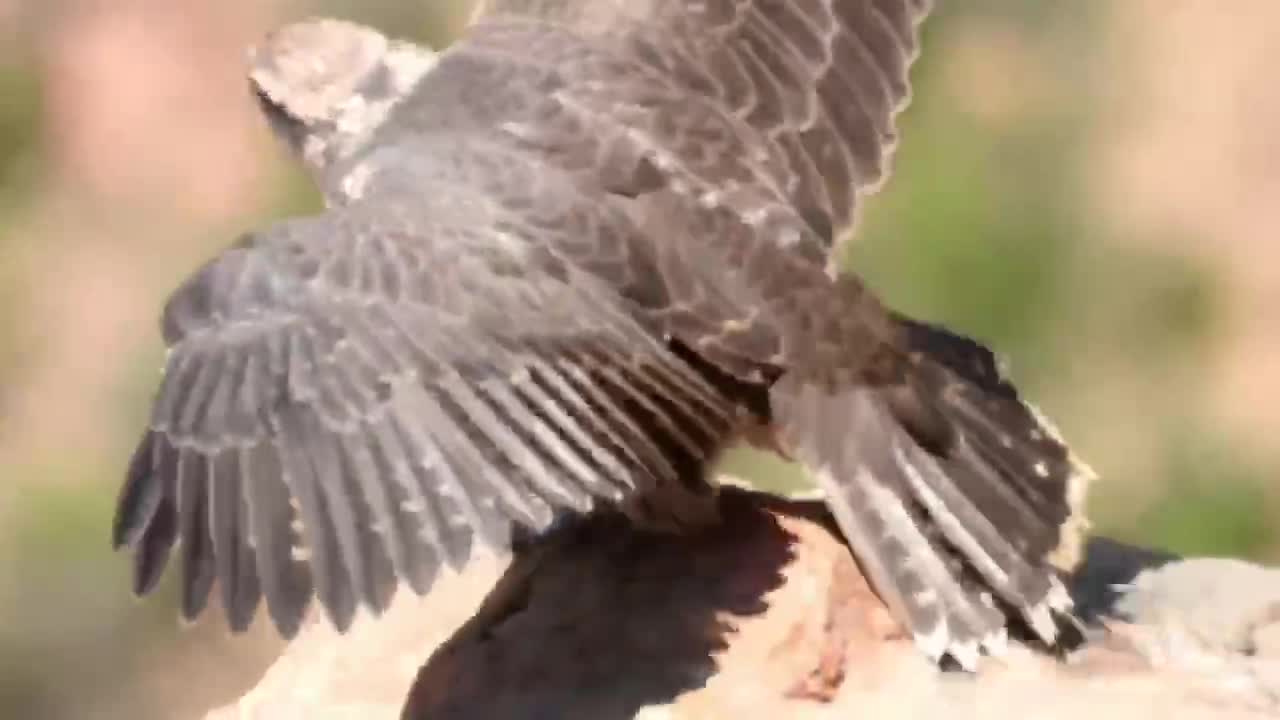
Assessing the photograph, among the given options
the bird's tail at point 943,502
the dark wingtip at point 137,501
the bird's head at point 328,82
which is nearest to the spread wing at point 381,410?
the dark wingtip at point 137,501

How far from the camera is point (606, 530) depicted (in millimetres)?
2551

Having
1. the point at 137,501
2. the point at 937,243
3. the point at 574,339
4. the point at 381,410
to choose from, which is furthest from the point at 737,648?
the point at 937,243

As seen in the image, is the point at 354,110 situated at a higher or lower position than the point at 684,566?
higher

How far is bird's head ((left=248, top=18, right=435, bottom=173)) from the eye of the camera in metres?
Result: 2.70

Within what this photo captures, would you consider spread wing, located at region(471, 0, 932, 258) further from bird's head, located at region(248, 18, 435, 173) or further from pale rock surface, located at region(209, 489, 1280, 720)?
pale rock surface, located at region(209, 489, 1280, 720)

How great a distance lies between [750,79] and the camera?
2.59 meters

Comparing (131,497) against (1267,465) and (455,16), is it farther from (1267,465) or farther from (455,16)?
(1267,465)

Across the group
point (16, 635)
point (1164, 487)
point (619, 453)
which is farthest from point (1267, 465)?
point (16, 635)

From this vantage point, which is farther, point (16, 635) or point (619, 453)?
point (16, 635)

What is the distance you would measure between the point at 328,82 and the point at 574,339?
918 mm

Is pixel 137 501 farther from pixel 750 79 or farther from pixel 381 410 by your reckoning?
pixel 750 79

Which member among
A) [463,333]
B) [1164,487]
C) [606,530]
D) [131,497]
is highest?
[463,333]

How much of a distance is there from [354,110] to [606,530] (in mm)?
771

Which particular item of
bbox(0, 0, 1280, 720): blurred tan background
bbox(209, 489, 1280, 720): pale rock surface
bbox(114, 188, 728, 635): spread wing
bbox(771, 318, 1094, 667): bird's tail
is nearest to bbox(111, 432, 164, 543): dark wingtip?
bbox(114, 188, 728, 635): spread wing
